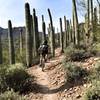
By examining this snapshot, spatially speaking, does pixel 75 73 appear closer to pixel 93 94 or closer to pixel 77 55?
pixel 93 94

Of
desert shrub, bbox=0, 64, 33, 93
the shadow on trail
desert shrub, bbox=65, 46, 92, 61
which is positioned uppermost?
desert shrub, bbox=65, 46, 92, 61

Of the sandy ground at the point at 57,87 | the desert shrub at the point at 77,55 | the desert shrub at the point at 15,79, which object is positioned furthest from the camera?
the desert shrub at the point at 77,55

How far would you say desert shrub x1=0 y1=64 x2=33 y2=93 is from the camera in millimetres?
15087

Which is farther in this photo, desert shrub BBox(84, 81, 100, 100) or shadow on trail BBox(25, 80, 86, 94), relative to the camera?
shadow on trail BBox(25, 80, 86, 94)

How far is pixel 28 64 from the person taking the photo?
72.7 feet

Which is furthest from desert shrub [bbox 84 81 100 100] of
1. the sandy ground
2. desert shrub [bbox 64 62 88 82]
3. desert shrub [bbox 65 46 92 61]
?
desert shrub [bbox 65 46 92 61]

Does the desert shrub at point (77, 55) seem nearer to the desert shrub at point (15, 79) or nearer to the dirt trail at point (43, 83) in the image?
the dirt trail at point (43, 83)

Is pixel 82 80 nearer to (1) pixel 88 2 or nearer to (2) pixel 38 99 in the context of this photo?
(2) pixel 38 99

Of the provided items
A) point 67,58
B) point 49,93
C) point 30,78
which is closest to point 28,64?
point 67,58

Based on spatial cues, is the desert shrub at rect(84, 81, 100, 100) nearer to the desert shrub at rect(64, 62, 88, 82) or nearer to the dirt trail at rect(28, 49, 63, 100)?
the dirt trail at rect(28, 49, 63, 100)

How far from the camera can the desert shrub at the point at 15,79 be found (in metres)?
15.1

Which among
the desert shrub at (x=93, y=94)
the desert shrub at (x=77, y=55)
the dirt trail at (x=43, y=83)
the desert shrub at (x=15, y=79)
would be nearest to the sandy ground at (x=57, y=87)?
the dirt trail at (x=43, y=83)

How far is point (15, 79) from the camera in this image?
51.0ft

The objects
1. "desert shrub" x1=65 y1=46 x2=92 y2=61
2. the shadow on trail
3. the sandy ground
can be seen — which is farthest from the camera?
"desert shrub" x1=65 y1=46 x2=92 y2=61
